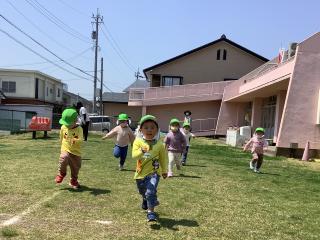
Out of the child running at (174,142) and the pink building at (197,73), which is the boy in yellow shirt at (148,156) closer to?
the child running at (174,142)

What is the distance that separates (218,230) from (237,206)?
1.69 metres

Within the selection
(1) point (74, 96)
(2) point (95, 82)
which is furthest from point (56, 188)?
(1) point (74, 96)

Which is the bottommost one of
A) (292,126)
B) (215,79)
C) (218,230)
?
(218,230)

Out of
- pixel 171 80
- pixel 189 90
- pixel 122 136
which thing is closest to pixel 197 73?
pixel 171 80

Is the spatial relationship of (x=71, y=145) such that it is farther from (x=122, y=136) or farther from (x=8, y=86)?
(x=8, y=86)

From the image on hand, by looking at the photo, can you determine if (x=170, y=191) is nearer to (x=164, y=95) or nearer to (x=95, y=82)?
(x=164, y=95)

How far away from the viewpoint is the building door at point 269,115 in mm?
27022

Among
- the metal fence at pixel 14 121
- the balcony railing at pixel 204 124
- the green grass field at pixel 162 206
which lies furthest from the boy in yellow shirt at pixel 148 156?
the balcony railing at pixel 204 124

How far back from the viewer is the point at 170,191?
28.3ft

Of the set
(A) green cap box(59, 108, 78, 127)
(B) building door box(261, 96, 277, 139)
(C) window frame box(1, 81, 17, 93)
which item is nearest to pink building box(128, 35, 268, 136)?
(B) building door box(261, 96, 277, 139)

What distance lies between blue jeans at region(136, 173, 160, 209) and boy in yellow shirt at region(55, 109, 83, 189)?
7.68ft

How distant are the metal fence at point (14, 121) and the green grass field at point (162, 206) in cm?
1699

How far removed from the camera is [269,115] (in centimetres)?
2812

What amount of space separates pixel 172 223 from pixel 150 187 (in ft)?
1.86
